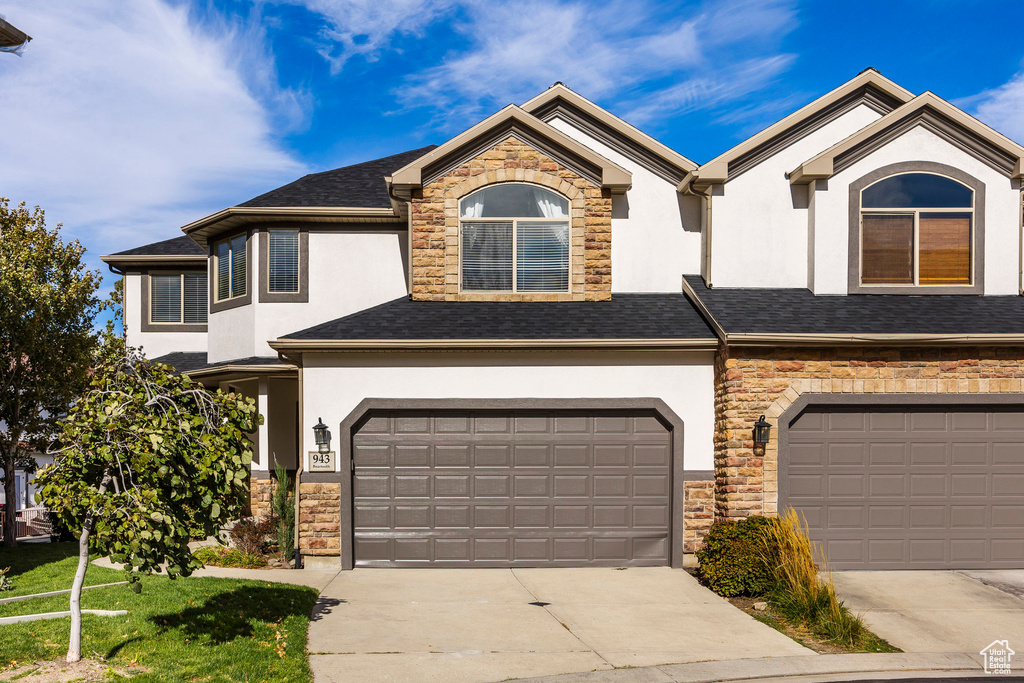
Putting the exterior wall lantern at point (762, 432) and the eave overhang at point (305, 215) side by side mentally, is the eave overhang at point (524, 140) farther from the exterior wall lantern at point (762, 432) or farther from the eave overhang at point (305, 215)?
the exterior wall lantern at point (762, 432)

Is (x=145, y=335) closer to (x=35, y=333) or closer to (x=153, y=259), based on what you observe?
(x=153, y=259)

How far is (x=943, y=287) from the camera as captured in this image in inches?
522

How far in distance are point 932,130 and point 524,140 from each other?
23.5ft

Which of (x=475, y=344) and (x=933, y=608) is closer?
(x=933, y=608)

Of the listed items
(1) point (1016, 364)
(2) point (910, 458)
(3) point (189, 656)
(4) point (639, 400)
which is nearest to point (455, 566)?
(4) point (639, 400)

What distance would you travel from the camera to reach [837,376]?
1184cm

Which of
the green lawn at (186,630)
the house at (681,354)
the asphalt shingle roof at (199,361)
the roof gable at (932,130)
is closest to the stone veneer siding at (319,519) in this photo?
the house at (681,354)

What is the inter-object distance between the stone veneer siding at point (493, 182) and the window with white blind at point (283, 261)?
2796 millimetres

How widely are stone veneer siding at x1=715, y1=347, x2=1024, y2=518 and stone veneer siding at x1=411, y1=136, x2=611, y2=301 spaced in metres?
3.16

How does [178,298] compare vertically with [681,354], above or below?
above

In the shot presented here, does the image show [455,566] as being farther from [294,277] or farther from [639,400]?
[294,277]

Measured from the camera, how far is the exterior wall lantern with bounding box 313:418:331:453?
12.0m

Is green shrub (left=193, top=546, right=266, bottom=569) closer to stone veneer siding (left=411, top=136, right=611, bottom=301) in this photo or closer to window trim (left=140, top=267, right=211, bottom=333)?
stone veneer siding (left=411, top=136, right=611, bottom=301)

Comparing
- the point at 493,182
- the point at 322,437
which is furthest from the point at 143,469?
the point at 493,182
